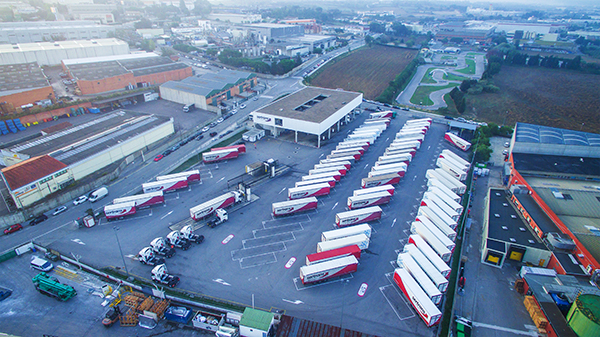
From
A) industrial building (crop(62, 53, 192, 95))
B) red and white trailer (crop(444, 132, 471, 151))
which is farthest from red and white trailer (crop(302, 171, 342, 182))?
industrial building (crop(62, 53, 192, 95))

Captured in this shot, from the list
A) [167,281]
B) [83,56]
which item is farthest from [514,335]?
[83,56]

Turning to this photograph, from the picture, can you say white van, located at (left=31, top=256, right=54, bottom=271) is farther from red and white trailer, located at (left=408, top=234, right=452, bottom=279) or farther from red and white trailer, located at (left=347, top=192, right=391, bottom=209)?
red and white trailer, located at (left=408, top=234, right=452, bottom=279)

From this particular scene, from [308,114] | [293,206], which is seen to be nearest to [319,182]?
[293,206]

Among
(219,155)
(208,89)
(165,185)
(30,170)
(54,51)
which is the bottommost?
(165,185)

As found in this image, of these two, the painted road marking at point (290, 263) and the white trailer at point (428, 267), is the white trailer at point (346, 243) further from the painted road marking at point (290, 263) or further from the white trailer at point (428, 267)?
the white trailer at point (428, 267)

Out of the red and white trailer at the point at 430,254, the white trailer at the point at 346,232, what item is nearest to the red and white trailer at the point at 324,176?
the white trailer at the point at 346,232

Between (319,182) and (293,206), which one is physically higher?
(319,182)

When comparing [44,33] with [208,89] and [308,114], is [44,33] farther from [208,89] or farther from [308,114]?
[308,114]
